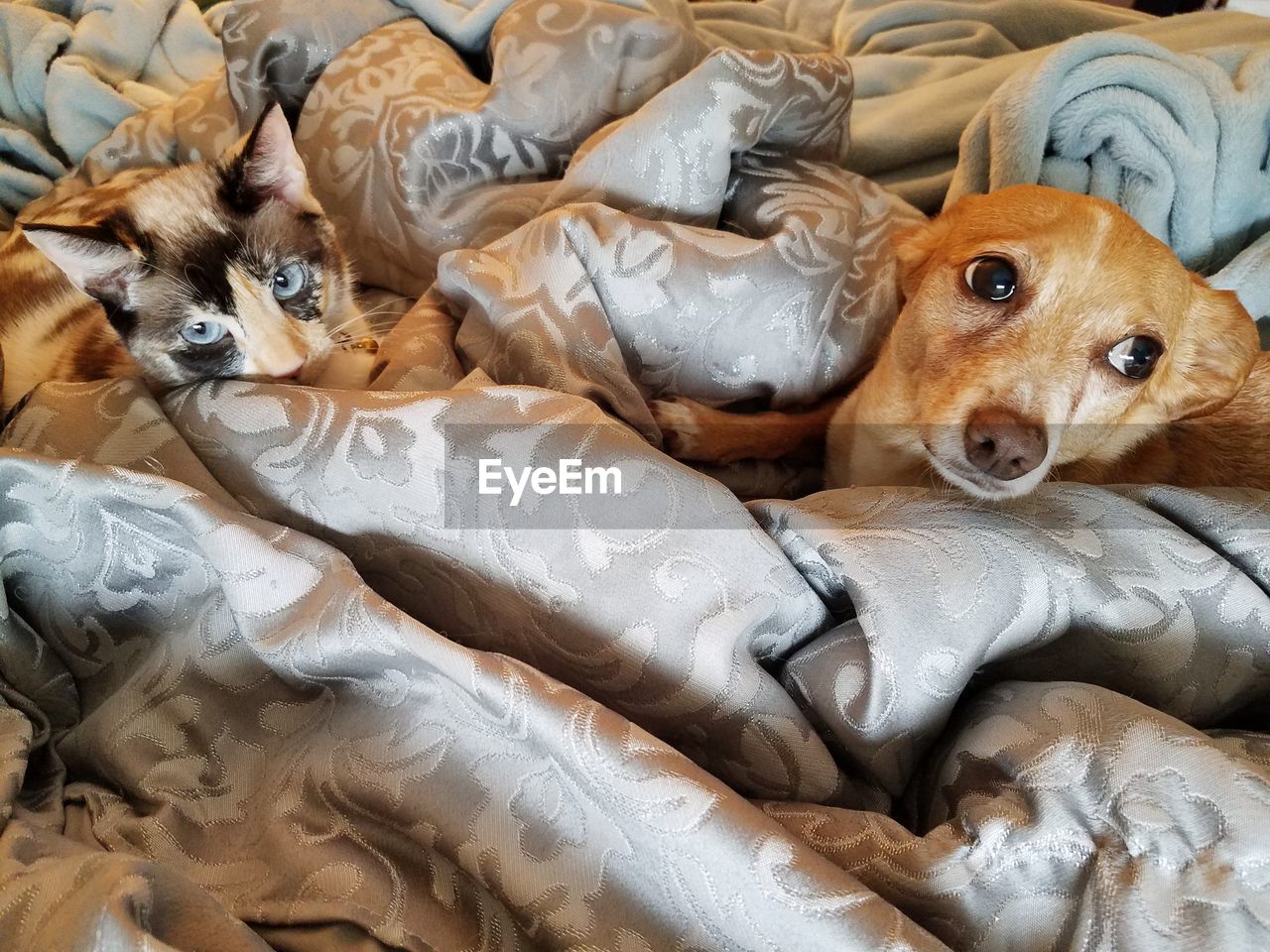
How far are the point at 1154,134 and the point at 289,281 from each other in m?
1.53

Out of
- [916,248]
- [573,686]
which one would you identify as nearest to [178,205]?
[573,686]

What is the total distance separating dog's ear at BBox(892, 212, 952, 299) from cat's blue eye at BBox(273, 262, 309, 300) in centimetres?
99

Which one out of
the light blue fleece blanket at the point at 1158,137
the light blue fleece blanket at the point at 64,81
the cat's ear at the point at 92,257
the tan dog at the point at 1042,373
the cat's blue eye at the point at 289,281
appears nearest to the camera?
the cat's ear at the point at 92,257

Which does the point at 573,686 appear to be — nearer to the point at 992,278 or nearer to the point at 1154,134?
the point at 992,278

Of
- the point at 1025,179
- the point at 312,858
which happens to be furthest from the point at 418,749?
the point at 1025,179

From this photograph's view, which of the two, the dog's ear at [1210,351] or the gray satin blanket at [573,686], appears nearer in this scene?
the gray satin blanket at [573,686]

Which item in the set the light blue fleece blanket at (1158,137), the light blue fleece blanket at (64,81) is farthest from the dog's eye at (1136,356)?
the light blue fleece blanket at (64,81)

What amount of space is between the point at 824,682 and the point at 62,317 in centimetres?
140

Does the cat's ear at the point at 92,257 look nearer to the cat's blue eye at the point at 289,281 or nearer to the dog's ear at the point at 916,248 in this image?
the cat's blue eye at the point at 289,281

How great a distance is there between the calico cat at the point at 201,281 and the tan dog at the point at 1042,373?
0.62 m

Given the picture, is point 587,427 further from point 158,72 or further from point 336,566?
point 158,72

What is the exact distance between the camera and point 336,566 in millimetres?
842

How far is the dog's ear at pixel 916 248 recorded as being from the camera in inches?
51.3

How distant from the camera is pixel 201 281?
1100 millimetres
